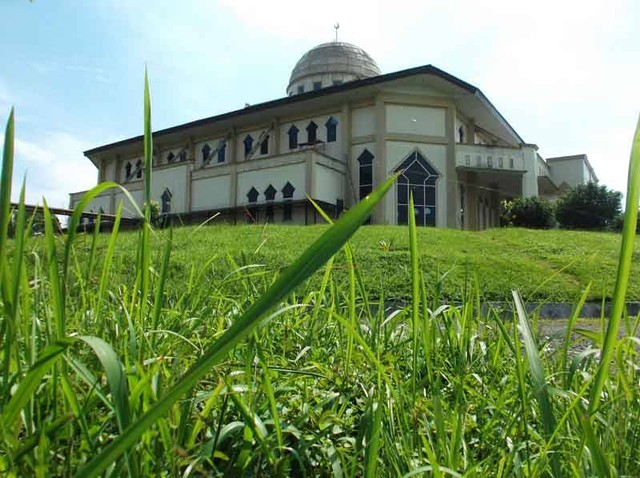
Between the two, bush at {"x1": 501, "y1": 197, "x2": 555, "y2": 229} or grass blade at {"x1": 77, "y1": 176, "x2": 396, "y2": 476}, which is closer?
grass blade at {"x1": 77, "y1": 176, "x2": 396, "y2": 476}

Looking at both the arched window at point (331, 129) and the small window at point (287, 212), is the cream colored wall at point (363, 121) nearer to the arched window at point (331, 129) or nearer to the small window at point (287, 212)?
the arched window at point (331, 129)

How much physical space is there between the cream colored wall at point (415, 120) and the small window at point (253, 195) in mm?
6174

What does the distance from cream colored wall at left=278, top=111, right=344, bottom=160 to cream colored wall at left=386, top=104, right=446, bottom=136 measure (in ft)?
7.81

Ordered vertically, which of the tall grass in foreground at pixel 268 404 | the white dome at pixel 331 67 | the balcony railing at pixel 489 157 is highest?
the white dome at pixel 331 67

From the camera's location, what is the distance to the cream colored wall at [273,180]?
20.7 m

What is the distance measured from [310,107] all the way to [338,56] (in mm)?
7804

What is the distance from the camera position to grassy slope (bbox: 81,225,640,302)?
5637 mm

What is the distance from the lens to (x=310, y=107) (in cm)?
2373

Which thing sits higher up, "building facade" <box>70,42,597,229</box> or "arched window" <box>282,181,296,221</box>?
"building facade" <box>70,42,597,229</box>

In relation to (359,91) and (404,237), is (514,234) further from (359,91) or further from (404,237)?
(359,91)

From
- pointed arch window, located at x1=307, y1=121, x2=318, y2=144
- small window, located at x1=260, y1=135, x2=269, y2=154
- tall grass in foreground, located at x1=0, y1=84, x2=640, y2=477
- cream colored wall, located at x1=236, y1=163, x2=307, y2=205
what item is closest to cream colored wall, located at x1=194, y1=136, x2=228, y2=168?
small window, located at x1=260, y1=135, x2=269, y2=154

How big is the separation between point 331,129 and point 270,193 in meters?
4.31

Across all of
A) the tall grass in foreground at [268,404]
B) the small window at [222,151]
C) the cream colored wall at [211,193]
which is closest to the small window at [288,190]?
the cream colored wall at [211,193]

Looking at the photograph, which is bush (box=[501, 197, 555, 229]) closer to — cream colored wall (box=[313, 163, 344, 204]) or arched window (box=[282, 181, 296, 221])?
cream colored wall (box=[313, 163, 344, 204])
